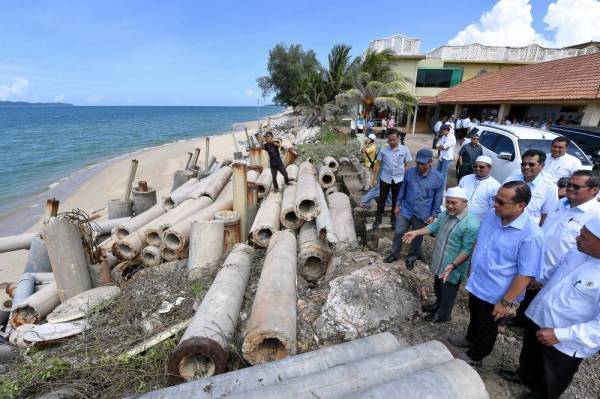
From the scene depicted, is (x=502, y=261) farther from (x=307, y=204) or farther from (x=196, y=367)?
(x=307, y=204)

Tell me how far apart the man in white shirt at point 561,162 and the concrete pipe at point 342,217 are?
10.3ft

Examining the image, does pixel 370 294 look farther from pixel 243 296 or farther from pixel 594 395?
pixel 594 395

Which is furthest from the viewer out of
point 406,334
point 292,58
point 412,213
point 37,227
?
point 292,58

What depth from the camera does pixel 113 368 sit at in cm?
275

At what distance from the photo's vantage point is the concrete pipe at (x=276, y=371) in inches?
81.5

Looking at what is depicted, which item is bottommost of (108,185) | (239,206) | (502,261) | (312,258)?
(108,185)

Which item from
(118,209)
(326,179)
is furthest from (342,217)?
(118,209)

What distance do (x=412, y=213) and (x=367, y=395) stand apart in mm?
2838

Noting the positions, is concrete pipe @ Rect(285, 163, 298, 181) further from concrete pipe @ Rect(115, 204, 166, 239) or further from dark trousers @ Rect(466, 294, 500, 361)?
dark trousers @ Rect(466, 294, 500, 361)

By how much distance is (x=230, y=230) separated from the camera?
4809 millimetres

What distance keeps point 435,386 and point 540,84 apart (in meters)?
17.3

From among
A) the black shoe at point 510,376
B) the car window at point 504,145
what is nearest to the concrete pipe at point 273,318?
the black shoe at point 510,376

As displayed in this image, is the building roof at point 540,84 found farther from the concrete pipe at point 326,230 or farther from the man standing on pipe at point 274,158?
the concrete pipe at point 326,230

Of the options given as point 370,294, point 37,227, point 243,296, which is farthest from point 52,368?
point 37,227
